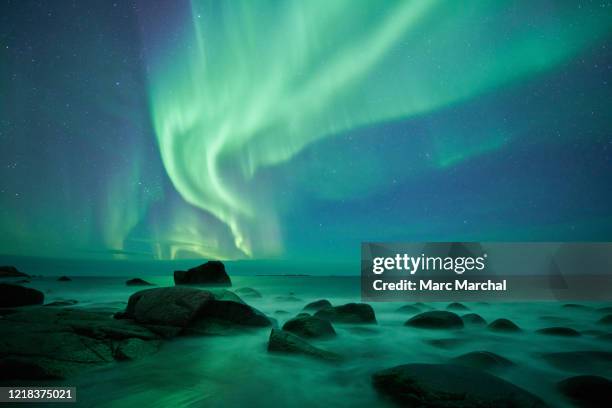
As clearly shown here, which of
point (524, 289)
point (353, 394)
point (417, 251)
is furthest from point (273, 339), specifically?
point (524, 289)

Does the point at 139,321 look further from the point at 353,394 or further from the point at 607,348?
the point at 607,348

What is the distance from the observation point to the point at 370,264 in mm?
9672

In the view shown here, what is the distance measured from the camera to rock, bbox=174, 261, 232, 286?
72.9 ft

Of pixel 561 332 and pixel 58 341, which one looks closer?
pixel 58 341

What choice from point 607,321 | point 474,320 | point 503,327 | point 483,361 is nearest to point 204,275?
point 474,320

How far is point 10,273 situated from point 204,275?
33488 millimetres

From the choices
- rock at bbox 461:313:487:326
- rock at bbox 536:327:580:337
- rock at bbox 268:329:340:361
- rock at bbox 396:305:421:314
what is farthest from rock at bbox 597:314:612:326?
rock at bbox 268:329:340:361

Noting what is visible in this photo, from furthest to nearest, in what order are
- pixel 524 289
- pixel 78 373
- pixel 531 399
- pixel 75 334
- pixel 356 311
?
1. pixel 524 289
2. pixel 356 311
3. pixel 75 334
4. pixel 78 373
5. pixel 531 399

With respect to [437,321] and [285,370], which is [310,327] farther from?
[437,321]

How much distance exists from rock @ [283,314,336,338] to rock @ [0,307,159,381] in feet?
9.77

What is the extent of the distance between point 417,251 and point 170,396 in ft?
25.5

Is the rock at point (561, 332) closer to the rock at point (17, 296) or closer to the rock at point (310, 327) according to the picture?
the rock at point (310, 327)

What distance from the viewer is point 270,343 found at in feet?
20.2

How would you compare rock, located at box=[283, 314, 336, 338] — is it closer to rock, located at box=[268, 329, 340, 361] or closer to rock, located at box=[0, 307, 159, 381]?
rock, located at box=[268, 329, 340, 361]
